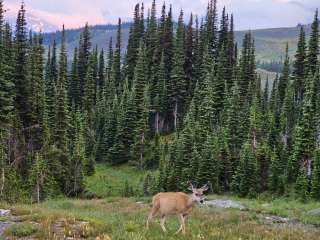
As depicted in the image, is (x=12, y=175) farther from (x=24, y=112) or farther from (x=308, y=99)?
(x=308, y=99)

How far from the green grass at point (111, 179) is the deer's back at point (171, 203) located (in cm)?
3511

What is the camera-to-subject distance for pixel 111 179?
58719 mm

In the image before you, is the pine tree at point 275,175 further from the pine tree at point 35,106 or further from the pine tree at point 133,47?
the pine tree at point 133,47

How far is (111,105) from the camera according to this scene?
8038cm

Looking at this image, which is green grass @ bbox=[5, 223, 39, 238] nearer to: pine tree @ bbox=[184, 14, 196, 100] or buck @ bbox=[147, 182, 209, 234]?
buck @ bbox=[147, 182, 209, 234]

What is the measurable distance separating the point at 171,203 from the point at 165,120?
62.2 metres

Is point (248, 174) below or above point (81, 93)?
below

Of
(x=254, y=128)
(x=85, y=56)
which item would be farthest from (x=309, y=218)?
(x=85, y=56)

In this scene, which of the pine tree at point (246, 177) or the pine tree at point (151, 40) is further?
the pine tree at point (151, 40)

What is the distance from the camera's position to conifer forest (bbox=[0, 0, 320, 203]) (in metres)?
→ 43.2

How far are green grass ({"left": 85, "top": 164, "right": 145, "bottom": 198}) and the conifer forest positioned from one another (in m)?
1.56

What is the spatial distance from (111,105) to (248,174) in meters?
41.9

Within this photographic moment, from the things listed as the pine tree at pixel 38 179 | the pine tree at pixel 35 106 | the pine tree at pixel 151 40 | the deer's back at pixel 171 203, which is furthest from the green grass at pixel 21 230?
the pine tree at pixel 151 40

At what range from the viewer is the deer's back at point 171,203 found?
51.8ft
